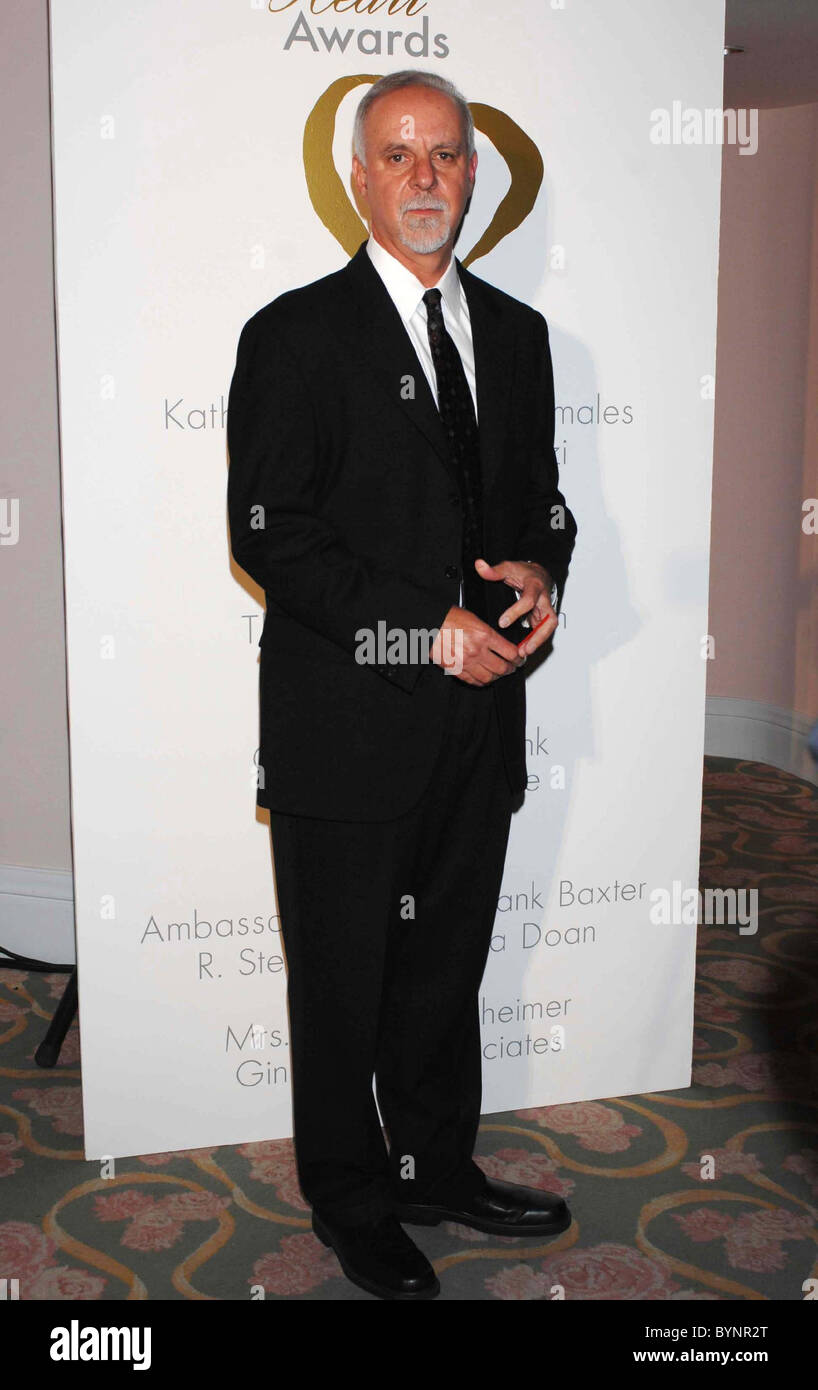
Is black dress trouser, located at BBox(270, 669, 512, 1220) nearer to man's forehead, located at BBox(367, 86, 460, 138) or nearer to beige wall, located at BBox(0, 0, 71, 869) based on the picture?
man's forehead, located at BBox(367, 86, 460, 138)

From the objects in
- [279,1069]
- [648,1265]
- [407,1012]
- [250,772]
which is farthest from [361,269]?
[648,1265]

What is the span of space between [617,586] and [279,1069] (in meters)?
1.28

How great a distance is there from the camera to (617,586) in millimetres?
2762

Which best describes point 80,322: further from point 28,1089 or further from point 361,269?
point 28,1089

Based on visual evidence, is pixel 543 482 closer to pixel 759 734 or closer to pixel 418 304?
pixel 418 304

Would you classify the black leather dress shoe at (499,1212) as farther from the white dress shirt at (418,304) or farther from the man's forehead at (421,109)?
the man's forehead at (421,109)

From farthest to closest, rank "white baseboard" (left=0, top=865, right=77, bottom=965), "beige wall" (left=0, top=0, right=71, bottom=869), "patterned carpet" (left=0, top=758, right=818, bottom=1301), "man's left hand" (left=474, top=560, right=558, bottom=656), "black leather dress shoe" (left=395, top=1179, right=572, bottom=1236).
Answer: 1. "white baseboard" (left=0, top=865, right=77, bottom=965)
2. "beige wall" (left=0, top=0, right=71, bottom=869)
3. "black leather dress shoe" (left=395, top=1179, right=572, bottom=1236)
4. "patterned carpet" (left=0, top=758, right=818, bottom=1301)
5. "man's left hand" (left=474, top=560, right=558, bottom=656)

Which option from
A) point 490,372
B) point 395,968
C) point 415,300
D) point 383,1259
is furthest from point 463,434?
point 383,1259

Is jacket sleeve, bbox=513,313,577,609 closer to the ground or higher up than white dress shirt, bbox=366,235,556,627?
closer to the ground

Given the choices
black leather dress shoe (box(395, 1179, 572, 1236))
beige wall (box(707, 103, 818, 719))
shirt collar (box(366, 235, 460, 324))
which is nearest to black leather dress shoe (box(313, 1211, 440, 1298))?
black leather dress shoe (box(395, 1179, 572, 1236))

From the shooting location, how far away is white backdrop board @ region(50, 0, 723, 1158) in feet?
7.92

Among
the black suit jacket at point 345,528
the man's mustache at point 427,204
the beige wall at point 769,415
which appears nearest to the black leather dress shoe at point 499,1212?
the black suit jacket at point 345,528

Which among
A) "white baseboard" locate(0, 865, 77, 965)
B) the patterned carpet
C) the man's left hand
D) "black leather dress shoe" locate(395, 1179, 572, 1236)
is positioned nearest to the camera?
the man's left hand

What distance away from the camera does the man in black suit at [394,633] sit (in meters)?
2.03
